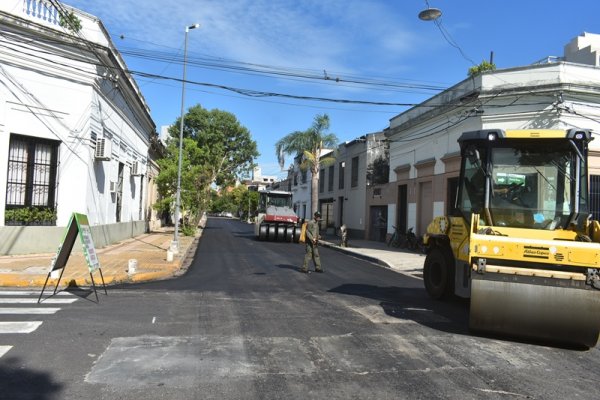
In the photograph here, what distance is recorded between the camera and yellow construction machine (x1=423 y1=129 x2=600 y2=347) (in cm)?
622

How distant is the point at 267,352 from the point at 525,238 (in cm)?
402

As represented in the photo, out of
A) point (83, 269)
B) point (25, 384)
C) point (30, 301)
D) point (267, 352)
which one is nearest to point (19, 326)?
→ point (30, 301)

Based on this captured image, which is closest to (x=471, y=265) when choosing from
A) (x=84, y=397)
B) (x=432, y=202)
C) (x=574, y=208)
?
(x=574, y=208)

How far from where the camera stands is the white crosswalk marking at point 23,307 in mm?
6422

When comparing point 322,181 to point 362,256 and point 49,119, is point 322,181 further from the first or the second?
point 49,119

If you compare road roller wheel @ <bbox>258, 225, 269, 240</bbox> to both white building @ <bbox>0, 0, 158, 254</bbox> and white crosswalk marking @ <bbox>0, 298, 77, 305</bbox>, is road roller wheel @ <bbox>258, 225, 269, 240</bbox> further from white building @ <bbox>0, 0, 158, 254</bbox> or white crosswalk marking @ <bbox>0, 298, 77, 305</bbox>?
white crosswalk marking @ <bbox>0, 298, 77, 305</bbox>

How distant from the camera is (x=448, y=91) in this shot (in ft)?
68.9

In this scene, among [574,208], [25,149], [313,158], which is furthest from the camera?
[313,158]

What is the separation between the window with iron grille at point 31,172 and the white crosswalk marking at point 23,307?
557 centimetres

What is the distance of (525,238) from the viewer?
6906 mm

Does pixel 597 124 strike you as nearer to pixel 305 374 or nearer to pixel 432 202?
pixel 432 202

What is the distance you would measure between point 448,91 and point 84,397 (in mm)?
19813

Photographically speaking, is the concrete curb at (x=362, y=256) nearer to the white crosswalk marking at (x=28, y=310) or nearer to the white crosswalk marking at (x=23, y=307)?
the white crosswalk marking at (x=23, y=307)

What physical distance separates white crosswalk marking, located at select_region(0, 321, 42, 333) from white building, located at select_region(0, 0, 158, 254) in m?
7.85
